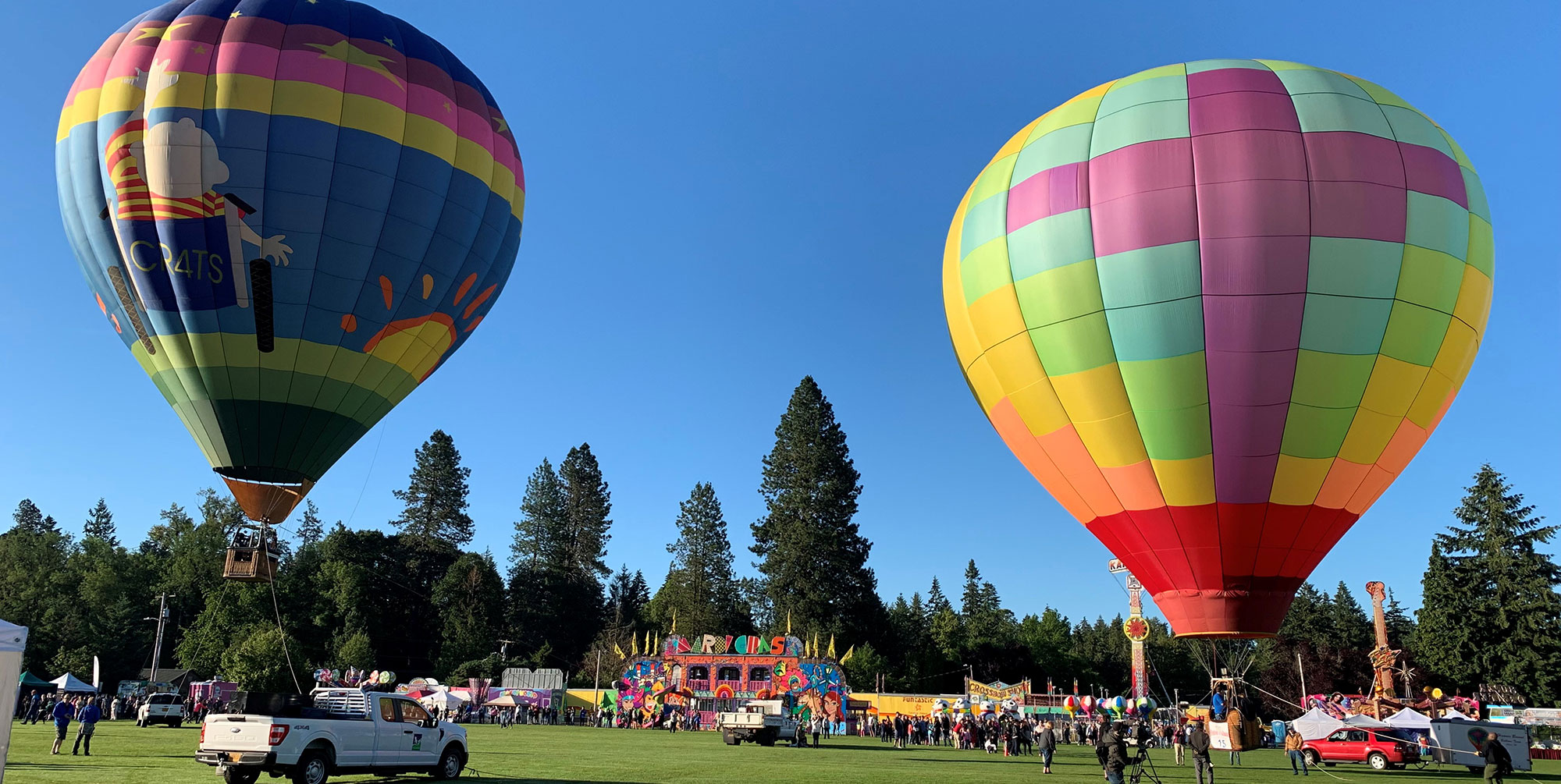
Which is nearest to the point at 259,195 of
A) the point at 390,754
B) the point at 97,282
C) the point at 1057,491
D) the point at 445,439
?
the point at 97,282

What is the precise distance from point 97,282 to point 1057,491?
63.7 ft

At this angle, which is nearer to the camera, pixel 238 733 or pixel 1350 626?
pixel 238 733

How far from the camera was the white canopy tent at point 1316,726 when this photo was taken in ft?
92.0

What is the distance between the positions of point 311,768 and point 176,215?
11.4 meters

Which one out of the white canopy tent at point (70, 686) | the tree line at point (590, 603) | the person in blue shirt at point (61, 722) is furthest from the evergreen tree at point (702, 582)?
the person in blue shirt at point (61, 722)

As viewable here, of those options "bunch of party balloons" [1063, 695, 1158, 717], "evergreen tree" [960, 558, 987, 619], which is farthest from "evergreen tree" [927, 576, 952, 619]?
"bunch of party balloons" [1063, 695, 1158, 717]

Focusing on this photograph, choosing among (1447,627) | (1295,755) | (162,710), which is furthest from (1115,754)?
(1447,627)

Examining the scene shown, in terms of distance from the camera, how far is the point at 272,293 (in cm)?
1934

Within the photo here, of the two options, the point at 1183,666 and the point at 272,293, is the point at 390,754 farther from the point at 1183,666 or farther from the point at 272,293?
the point at 1183,666

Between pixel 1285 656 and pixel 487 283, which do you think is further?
pixel 1285 656

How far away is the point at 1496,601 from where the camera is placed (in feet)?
181

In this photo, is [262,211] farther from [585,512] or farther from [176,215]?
[585,512]

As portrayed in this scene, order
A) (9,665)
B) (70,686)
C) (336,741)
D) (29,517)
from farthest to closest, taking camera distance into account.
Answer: (29,517)
(70,686)
(336,741)
(9,665)

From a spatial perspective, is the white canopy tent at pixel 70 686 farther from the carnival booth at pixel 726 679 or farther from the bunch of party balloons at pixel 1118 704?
the bunch of party balloons at pixel 1118 704
